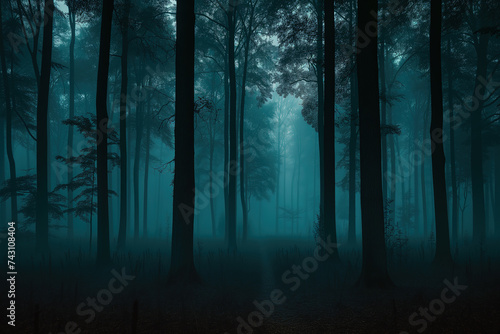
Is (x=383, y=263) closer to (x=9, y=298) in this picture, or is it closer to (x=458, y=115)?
(x=9, y=298)

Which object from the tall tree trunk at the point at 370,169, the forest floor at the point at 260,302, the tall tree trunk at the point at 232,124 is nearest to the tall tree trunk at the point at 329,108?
the forest floor at the point at 260,302

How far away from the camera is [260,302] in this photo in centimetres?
688

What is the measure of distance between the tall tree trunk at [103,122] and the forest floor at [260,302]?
34.6 inches

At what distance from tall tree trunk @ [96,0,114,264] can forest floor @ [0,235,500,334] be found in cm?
88

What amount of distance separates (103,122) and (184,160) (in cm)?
390

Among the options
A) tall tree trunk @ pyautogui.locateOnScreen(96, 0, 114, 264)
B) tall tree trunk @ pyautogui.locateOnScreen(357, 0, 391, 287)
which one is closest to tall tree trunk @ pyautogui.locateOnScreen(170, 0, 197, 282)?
tall tree trunk @ pyautogui.locateOnScreen(96, 0, 114, 264)

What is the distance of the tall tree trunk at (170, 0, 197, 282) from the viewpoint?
8.13m

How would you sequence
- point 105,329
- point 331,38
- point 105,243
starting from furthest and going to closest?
point 331,38, point 105,243, point 105,329

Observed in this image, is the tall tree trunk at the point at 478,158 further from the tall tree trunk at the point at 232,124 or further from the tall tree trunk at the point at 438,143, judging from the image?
the tall tree trunk at the point at 232,124

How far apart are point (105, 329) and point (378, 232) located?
5.86m

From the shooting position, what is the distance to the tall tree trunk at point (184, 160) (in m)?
8.13

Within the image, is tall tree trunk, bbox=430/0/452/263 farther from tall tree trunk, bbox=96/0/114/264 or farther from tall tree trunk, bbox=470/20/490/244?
tall tree trunk, bbox=96/0/114/264

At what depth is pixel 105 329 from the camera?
5.25 metres

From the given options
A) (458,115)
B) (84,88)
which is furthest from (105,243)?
(84,88)
